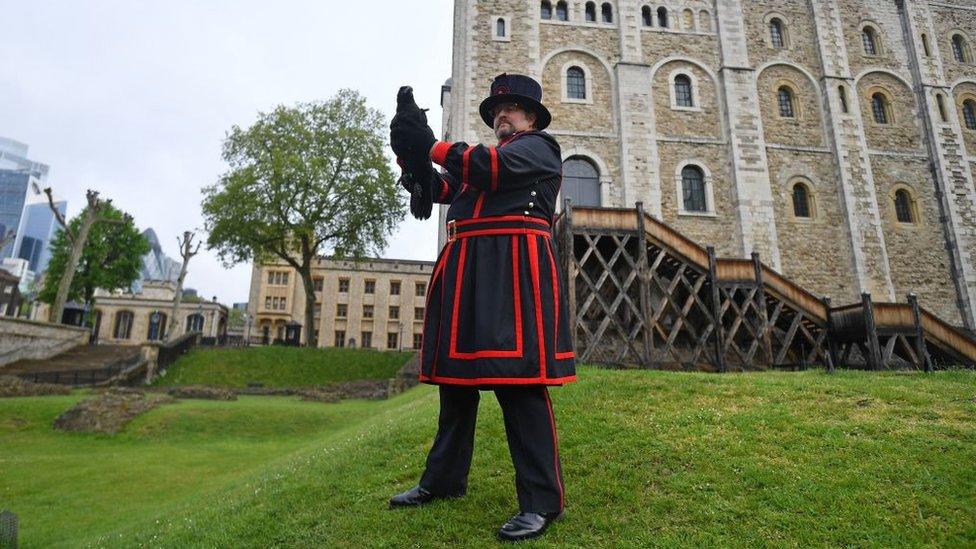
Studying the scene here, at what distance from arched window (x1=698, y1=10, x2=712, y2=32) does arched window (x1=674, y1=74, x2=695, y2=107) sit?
248 cm

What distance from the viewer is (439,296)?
3.49m

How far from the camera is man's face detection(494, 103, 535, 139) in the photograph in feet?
12.0

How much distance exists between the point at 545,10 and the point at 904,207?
55.1 feet

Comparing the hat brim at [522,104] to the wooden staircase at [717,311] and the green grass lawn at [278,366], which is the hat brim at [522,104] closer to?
the wooden staircase at [717,311]

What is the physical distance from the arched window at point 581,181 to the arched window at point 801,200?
805 centimetres

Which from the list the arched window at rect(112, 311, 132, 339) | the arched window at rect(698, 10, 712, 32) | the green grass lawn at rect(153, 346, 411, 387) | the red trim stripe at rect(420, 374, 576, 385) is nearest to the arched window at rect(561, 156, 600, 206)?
the arched window at rect(698, 10, 712, 32)

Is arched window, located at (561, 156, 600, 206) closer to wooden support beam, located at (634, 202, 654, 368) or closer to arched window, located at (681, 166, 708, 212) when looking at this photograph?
arched window, located at (681, 166, 708, 212)

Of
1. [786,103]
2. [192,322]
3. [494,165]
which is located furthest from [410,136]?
[192,322]

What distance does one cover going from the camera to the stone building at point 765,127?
19.9 m

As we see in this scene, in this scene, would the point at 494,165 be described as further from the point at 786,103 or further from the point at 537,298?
the point at 786,103

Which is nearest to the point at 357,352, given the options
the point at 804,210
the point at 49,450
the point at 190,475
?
the point at 49,450

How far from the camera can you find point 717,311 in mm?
13195

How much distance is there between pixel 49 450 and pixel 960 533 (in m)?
13.8

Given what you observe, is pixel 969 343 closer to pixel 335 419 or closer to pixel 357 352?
pixel 335 419
